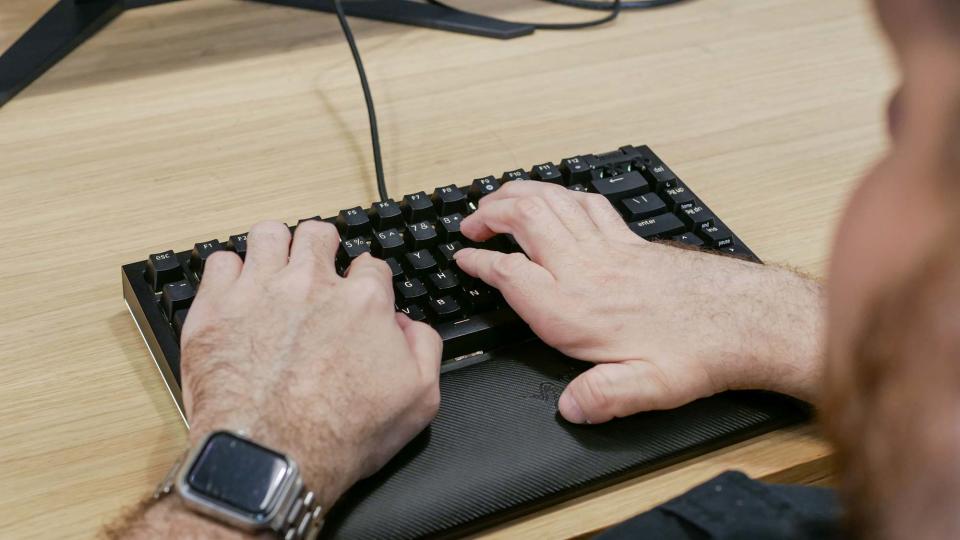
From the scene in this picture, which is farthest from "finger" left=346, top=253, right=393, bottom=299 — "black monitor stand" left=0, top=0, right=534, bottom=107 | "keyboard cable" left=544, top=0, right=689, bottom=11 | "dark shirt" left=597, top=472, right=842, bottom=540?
"keyboard cable" left=544, top=0, right=689, bottom=11

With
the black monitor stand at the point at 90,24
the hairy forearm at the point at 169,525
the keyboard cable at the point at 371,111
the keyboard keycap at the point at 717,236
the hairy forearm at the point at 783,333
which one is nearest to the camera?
the hairy forearm at the point at 169,525

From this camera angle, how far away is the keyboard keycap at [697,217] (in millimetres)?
771

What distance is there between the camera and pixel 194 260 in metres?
0.71

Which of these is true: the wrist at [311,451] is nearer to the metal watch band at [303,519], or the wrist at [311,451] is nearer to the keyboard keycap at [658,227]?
the metal watch band at [303,519]

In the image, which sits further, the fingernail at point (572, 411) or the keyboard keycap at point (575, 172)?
the keyboard keycap at point (575, 172)

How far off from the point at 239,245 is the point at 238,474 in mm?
198

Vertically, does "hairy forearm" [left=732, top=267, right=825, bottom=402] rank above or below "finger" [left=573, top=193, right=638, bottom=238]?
below

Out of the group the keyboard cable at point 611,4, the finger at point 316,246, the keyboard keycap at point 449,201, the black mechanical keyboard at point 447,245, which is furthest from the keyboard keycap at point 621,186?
the keyboard cable at point 611,4

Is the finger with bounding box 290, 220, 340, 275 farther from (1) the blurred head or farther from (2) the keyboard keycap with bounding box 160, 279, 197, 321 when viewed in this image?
(1) the blurred head

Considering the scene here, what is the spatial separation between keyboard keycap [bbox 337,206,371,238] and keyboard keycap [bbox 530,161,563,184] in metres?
0.14

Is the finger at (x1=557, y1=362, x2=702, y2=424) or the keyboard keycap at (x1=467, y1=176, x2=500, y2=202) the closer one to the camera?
the finger at (x1=557, y1=362, x2=702, y2=424)

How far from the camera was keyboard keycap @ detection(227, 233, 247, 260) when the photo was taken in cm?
71

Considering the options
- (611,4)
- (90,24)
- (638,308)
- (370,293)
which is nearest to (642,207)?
(638,308)

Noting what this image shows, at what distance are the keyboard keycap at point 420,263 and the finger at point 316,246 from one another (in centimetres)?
5
